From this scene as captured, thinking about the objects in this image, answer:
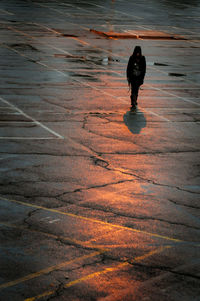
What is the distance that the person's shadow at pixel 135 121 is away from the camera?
16.5 metres

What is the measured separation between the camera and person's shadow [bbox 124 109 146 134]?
54.2 ft

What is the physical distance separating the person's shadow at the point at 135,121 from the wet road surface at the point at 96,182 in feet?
0.20

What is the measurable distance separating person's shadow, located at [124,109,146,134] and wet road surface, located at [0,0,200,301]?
0.06 m

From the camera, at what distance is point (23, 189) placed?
11055 millimetres

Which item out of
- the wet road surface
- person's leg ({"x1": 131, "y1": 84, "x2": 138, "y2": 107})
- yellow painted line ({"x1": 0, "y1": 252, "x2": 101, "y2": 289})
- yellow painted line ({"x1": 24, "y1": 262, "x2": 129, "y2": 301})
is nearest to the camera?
yellow painted line ({"x1": 24, "y1": 262, "x2": 129, "y2": 301})

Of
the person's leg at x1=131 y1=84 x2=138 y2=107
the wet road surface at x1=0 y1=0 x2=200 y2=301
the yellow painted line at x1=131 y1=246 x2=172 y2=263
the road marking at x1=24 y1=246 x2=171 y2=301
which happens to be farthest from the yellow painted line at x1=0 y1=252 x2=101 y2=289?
the person's leg at x1=131 y1=84 x2=138 y2=107

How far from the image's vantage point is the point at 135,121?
17.6 meters

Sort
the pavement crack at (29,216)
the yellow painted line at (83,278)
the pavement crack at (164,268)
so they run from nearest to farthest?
the yellow painted line at (83,278)
the pavement crack at (164,268)
the pavement crack at (29,216)

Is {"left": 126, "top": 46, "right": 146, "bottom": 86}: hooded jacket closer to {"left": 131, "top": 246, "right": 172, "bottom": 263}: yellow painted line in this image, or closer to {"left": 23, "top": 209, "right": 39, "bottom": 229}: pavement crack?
{"left": 23, "top": 209, "right": 39, "bottom": 229}: pavement crack

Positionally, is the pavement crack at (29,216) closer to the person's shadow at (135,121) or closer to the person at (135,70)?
the person's shadow at (135,121)

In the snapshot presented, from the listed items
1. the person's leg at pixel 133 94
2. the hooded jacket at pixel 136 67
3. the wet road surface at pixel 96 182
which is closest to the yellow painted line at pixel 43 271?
the wet road surface at pixel 96 182

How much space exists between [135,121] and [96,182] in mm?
6080

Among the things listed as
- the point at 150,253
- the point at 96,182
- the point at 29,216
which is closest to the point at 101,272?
the point at 150,253

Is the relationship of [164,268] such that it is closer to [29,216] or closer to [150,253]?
[150,253]
